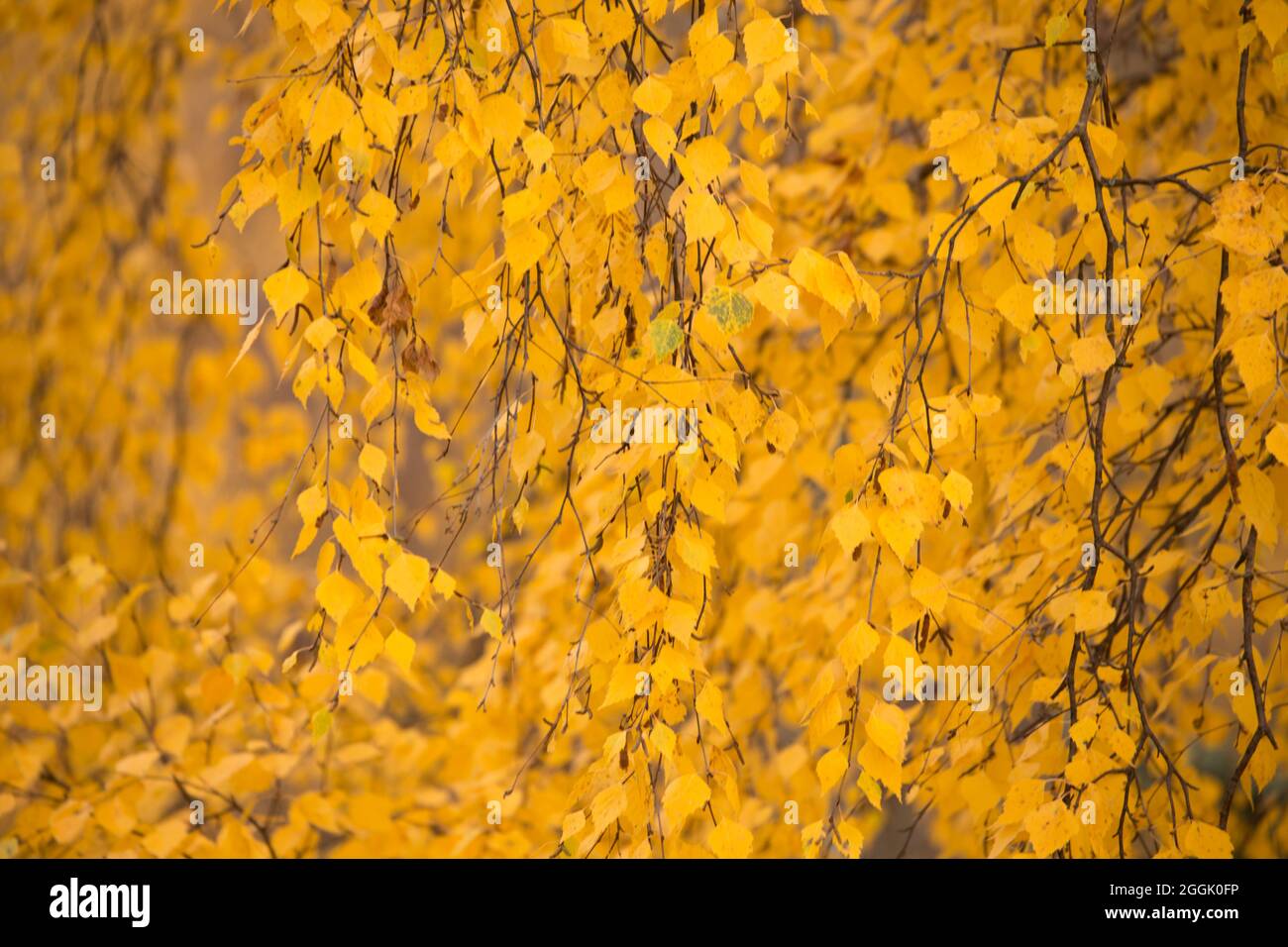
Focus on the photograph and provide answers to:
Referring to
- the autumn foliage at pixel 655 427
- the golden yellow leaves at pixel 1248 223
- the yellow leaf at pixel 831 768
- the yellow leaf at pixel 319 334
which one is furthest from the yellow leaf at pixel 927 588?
the yellow leaf at pixel 319 334

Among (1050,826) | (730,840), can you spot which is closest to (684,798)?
(730,840)

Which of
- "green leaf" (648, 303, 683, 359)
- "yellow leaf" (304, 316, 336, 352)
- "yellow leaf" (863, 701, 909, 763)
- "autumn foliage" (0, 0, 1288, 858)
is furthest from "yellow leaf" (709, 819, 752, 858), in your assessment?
"yellow leaf" (304, 316, 336, 352)

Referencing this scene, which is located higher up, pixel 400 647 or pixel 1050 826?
pixel 400 647

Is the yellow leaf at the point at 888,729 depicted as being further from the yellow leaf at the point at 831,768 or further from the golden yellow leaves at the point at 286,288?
the golden yellow leaves at the point at 286,288

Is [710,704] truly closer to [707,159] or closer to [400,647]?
[400,647]

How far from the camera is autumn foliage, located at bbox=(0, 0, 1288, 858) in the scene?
3.20 ft

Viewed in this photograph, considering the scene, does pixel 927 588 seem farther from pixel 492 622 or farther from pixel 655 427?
pixel 492 622

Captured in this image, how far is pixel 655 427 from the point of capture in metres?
0.96

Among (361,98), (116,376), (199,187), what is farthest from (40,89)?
(361,98)

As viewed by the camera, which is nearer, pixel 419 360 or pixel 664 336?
pixel 664 336

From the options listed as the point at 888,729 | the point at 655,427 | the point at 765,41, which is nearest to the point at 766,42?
the point at 765,41

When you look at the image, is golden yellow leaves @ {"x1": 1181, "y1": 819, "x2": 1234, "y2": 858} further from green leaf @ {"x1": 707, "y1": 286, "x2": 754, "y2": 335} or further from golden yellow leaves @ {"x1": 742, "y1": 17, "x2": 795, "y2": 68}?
golden yellow leaves @ {"x1": 742, "y1": 17, "x2": 795, "y2": 68}

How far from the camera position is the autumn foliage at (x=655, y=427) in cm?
98

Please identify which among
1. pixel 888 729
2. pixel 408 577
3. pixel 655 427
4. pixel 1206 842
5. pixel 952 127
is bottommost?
pixel 1206 842
